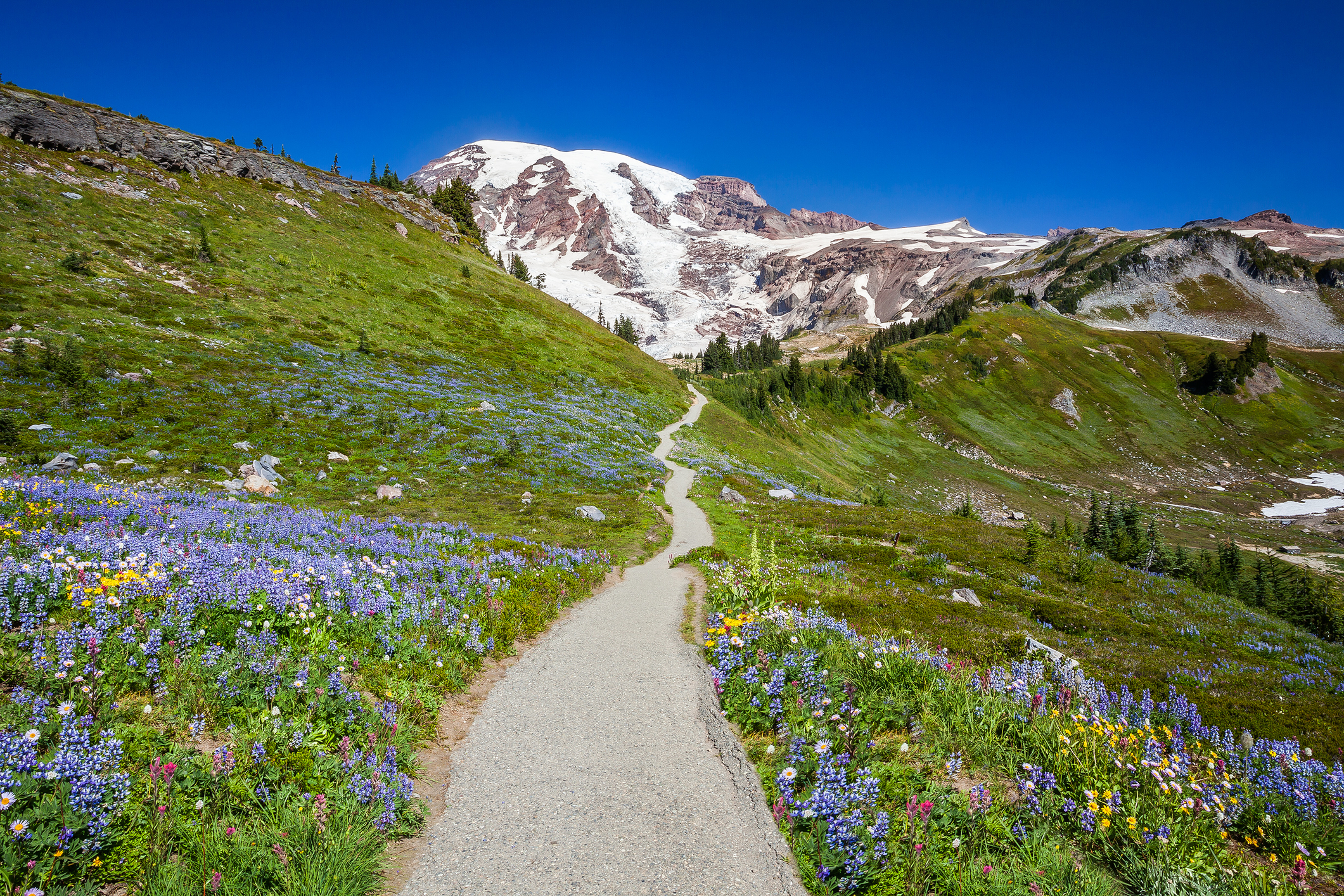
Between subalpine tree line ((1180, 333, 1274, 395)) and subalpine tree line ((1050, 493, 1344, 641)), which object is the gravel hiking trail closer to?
subalpine tree line ((1050, 493, 1344, 641))

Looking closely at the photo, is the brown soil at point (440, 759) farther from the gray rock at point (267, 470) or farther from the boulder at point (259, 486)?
the gray rock at point (267, 470)

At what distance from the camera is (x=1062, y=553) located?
2692cm

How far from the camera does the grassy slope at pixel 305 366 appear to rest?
960 inches

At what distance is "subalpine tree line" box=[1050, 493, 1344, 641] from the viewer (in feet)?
92.1

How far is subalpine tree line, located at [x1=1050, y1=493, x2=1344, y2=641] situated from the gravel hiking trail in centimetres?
3236

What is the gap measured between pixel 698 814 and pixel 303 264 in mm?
73280

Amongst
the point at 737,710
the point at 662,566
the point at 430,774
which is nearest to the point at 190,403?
the point at 662,566

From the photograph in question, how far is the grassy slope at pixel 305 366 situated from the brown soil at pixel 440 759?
35.2 feet

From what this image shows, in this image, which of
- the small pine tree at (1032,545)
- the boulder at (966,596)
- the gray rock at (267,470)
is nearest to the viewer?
the boulder at (966,596)

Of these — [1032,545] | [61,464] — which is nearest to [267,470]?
[61,464]

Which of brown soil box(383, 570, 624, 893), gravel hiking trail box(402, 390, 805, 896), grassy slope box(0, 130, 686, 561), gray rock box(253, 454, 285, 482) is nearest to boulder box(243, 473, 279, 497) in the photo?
gray rock box(253, 454, 285, 482)

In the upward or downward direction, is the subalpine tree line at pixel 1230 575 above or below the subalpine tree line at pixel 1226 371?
below

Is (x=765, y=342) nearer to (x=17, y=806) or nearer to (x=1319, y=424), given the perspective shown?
(x=1319, y=424)

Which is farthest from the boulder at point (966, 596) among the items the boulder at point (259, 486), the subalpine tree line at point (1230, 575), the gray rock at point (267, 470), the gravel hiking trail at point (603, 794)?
the gray rock at point (267, 470)
